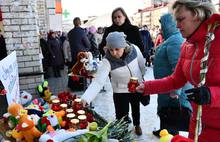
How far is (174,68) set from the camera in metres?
2.71

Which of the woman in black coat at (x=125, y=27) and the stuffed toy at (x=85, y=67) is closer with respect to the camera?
the woman in black coat at (x=125, y=27)

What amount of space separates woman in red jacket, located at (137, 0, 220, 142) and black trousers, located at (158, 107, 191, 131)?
1070 millimetres

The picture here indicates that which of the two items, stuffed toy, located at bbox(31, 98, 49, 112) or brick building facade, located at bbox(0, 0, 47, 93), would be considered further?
brick building facade, located at bbox(0, 0, 47, 93)

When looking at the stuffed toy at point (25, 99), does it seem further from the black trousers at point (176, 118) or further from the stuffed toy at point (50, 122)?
the black trousers at point (176, 118)

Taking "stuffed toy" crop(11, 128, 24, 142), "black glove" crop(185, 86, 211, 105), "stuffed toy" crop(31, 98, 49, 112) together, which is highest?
"black glove" crop(185, 86, 211, 105)

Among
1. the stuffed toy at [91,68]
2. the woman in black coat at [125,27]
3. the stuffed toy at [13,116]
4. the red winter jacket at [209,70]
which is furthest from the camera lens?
the stuffed toy at [91,68]

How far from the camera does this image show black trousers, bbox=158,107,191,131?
104 inches

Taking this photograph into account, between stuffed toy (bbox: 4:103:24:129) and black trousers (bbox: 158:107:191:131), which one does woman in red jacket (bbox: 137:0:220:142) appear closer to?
black trousers (bbox: 158:107:191:131)

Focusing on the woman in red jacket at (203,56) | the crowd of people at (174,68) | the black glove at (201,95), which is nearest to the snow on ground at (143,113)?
the crowd of people at (174,68)

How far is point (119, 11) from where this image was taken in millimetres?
3822

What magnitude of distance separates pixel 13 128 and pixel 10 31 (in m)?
1.88

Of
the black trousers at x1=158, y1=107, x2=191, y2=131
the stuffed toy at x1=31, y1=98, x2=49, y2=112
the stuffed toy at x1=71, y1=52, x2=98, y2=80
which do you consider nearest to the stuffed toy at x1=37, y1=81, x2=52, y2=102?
the stuffed toy at x1=31, y1=98, x2=49, y2=112

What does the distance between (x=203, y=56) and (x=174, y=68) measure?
4.27ft

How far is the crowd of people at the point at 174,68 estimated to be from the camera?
1.39 meters
